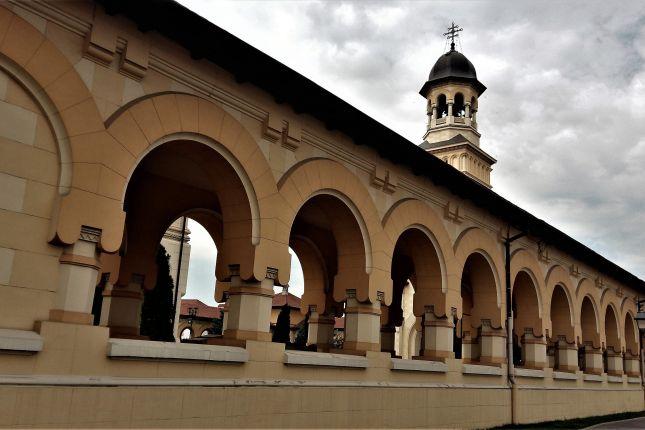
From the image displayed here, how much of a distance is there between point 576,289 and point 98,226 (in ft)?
63.3

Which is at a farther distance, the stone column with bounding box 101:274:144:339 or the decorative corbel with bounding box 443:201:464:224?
the decorative corbel with bounding box 443:201:464:224

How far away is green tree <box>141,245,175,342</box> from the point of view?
22047mm

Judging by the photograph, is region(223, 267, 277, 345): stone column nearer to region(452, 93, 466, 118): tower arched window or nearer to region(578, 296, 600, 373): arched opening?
region(578, 296, 600, 373): arched opening

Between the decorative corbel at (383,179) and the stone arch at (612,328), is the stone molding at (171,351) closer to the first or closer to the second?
the decorative corbel at (383,179)

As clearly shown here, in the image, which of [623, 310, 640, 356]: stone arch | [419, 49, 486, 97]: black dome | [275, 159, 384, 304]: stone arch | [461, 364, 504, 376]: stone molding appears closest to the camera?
[275, 159, 384, 304]: stone arch

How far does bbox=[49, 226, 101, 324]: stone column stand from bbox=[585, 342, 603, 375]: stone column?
2081 cm

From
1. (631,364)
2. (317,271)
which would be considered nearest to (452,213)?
(317,271)

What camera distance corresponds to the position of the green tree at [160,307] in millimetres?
22047

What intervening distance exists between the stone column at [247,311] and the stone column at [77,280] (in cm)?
256

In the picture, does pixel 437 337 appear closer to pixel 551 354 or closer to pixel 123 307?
pixel 123 307

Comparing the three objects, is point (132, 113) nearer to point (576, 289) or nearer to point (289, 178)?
point (289, 178)

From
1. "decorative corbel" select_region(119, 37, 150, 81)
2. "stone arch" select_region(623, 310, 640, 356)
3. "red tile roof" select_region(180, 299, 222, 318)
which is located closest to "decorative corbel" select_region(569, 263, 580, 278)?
"stone arch" select_region(623, 310, 640, 356)

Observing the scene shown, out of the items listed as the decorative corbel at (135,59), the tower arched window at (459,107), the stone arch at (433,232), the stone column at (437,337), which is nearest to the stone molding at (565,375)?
the stone column at (437,337)

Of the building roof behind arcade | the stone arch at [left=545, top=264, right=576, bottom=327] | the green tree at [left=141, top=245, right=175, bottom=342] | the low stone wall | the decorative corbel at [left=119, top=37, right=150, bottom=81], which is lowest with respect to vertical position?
the low stone wall
